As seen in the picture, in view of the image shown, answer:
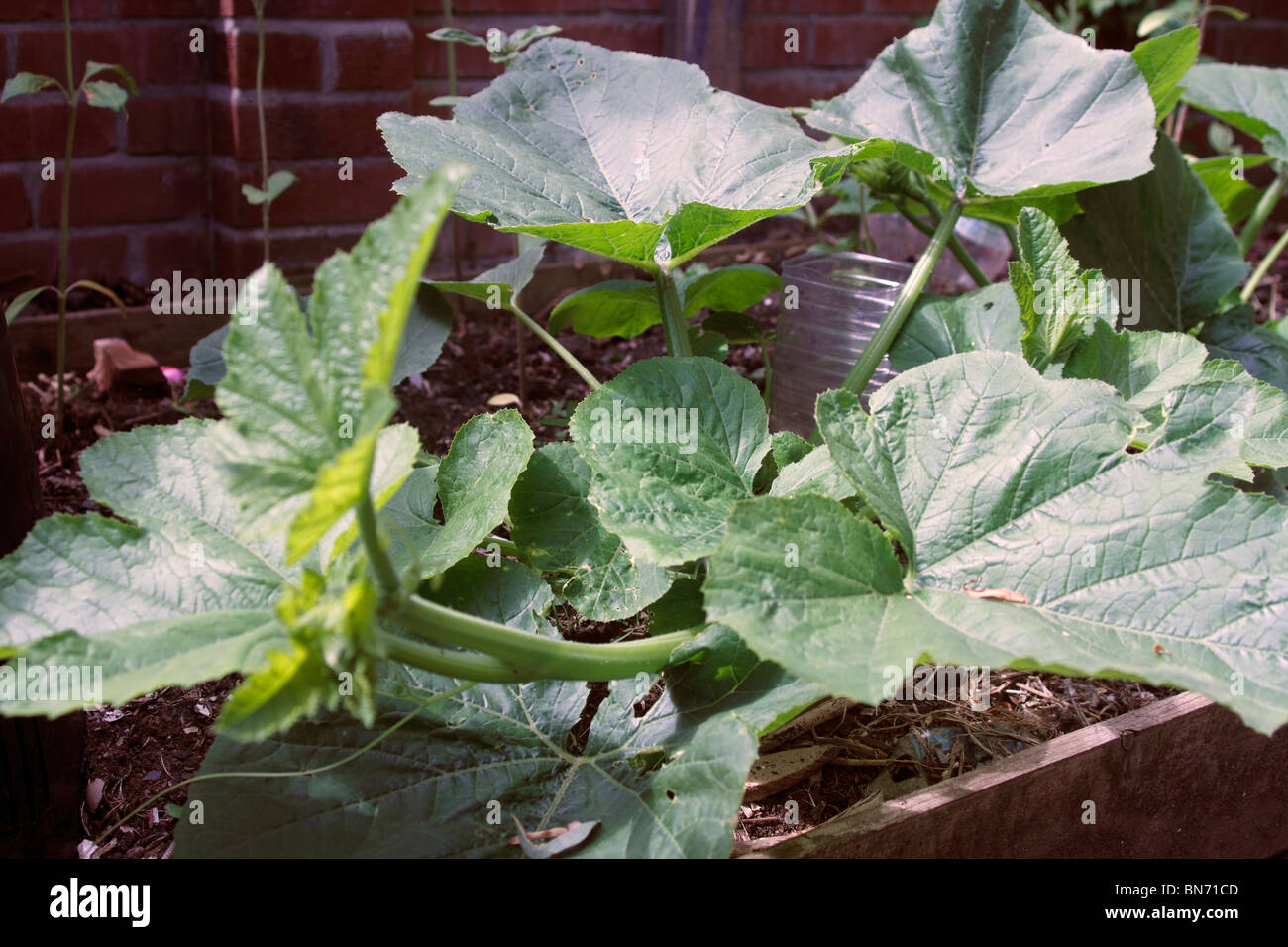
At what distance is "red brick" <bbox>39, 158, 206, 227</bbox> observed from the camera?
237 centimetres

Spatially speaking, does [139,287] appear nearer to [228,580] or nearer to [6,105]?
[6,105]

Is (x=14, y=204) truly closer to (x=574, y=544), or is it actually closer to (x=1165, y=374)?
(x=574, y=544)

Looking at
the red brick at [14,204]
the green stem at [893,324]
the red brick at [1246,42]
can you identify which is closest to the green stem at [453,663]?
the green stem at [893,324]

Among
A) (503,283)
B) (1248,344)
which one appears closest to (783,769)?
(503,283)

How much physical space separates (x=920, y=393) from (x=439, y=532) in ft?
1.81

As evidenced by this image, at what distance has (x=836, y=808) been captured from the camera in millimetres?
1278

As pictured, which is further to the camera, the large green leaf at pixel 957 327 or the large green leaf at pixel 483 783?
the large green leaf at pixel 957 327

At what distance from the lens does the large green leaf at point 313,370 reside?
0.74 m

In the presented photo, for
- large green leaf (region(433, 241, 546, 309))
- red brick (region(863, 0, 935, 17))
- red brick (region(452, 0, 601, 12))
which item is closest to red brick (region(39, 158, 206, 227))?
red brick (region(452, 0, 601, 12))

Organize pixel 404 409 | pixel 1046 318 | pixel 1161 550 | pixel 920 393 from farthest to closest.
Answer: pixel 404 409
pixel 1046 318
pixel 920 393
pixel 1161 550

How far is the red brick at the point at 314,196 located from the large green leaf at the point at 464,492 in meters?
1.29

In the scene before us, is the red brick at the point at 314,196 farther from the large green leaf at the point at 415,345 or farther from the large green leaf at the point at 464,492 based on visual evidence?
the large green leaf at the point at 464,492

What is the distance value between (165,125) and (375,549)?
2.02 meters
